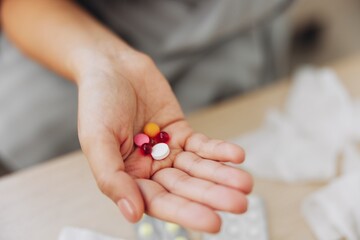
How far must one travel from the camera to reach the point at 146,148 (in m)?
0.52

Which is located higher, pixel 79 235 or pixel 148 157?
pixel 148 157

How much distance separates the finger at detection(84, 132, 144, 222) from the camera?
0.42 metres

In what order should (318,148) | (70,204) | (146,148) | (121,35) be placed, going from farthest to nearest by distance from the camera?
(121,35), (318,148), (70,204), (146,148)

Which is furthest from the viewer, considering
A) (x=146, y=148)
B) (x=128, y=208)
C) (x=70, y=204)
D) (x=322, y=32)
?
(x=322, y=32)

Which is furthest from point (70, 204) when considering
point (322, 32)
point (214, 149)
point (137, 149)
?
point (322, 32)

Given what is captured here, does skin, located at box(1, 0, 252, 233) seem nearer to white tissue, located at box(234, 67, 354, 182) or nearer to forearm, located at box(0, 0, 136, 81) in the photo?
forearm, located at box(0, 0, 136, 81)

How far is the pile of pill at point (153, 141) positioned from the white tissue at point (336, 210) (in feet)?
0.87

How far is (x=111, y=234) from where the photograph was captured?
23.5 inches

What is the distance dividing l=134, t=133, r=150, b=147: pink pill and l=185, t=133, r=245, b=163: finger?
0.05 m

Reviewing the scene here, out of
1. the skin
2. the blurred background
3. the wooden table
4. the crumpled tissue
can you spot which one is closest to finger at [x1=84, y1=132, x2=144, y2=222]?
the skin

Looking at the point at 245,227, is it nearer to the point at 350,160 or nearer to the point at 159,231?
the point at 159,231

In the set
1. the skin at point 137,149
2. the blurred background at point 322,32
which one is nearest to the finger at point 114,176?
the skin at point 137,149

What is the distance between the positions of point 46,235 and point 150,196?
22cm

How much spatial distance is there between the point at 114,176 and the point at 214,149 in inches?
4.6
